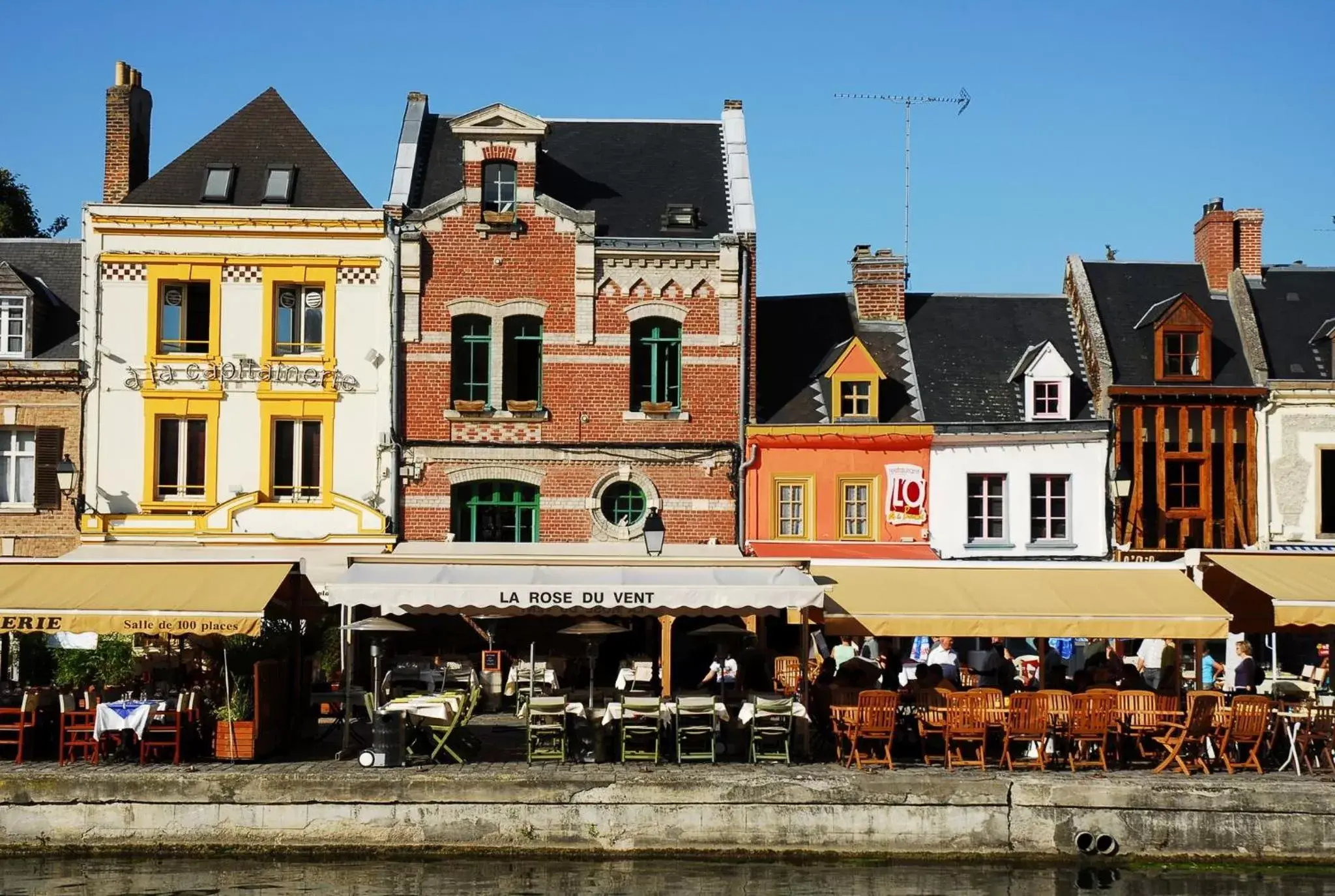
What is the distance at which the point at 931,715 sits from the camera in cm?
1822

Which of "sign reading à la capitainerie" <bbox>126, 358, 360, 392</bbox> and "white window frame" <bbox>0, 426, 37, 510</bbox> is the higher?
"sign reading à la capitainerie" <bbox>126, 358, 360, 392</bbox>

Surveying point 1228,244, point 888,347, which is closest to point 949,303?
point 888,347

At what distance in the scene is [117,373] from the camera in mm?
26922

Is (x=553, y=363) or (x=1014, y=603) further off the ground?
(x=553, y=363)

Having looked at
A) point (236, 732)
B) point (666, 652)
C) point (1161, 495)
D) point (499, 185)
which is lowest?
point (236, 732)

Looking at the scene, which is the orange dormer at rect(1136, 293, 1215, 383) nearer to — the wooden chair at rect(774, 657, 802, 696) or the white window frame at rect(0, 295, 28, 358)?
the wooden chair at rect(774, 657, 802, 696)

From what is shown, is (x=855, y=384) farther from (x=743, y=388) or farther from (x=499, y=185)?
(x=499, y=185)

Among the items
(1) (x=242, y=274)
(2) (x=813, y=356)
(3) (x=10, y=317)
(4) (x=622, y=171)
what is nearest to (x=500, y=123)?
(4) (x=622, y=171)

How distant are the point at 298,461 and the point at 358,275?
3.39m

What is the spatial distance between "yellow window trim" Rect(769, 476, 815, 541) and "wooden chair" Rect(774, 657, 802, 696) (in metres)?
3.90

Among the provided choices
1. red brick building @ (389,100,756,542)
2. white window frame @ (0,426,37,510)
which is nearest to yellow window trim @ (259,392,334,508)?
red brick building @ (389,100,756,542)

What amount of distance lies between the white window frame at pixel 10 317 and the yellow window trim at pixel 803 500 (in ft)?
44.0

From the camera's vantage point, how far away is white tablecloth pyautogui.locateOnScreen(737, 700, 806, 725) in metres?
18.4

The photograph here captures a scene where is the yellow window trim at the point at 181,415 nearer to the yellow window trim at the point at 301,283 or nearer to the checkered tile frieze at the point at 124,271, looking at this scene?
the yellow window trim at the point at 301,283
